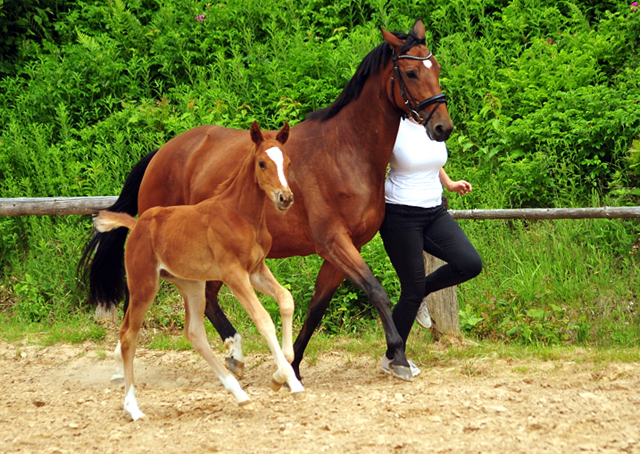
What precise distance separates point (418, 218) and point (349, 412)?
139cm

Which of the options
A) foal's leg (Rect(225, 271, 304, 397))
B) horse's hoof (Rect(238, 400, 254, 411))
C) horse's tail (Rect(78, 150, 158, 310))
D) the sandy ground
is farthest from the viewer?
horse's tail (Rect(78, 150, 158, 310))

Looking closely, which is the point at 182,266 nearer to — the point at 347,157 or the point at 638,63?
the point at 347,157

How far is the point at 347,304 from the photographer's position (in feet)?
20.0

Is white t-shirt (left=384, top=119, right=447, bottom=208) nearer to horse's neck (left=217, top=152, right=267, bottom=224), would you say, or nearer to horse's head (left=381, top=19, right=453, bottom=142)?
horse's head (left=381, top=19, right=453, bottom=142)

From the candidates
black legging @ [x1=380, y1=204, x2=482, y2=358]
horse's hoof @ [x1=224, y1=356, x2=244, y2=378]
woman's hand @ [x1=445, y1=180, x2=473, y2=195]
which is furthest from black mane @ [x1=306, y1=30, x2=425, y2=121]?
horse's hoof @ [x1=224, y1=356, x2=244, y2=378]

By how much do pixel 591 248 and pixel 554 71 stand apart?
2.57 meters

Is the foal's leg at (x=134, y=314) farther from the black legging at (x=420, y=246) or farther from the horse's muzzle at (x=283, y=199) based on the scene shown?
the black legging at (x=420, y=246)

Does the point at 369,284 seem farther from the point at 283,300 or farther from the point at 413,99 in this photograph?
the point at 413,99

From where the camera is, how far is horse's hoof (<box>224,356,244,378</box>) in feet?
15.9

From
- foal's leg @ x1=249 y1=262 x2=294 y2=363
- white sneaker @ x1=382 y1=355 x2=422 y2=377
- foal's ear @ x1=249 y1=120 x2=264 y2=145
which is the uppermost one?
foal's ear @ x1=249 y1=120 x2=264 y2=145

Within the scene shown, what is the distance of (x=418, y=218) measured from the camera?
442 cm

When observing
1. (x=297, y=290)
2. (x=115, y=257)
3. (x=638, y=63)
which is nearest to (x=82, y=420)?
(x=115, y=257)

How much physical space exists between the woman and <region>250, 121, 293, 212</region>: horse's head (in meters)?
1.08

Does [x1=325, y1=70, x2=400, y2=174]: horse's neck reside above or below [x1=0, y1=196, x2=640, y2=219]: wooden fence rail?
above
